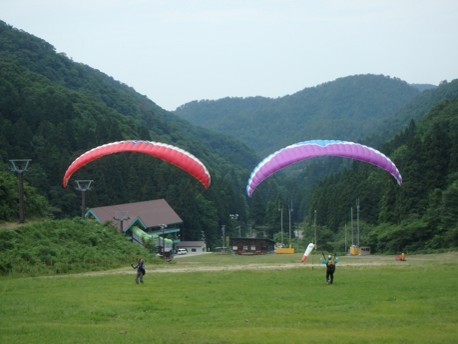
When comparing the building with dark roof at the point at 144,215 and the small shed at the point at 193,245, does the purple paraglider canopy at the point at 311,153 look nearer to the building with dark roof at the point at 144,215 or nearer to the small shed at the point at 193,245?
the building with dark roof at the point at 144,215

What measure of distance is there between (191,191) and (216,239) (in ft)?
27.4

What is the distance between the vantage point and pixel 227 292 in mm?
23391

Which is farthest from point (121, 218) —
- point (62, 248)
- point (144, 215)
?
point (62, 248)

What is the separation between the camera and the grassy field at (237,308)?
15.8 metres

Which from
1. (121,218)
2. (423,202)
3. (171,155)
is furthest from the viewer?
(121,218)

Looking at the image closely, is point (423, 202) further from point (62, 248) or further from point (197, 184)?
point (197, 184)

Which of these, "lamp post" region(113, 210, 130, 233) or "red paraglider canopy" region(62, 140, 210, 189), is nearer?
"red paraglider canopy" region(62, 140, 210, 189)

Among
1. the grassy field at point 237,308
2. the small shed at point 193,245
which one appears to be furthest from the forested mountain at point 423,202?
the grassy field at point 237,308

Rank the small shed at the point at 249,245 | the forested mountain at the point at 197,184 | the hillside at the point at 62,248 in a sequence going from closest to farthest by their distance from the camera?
1. the hillside at the point at 62,248
2. the forested mountain at the point at 197,184
3. the small shed at the point at 249,245

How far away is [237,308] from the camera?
65.7 ft

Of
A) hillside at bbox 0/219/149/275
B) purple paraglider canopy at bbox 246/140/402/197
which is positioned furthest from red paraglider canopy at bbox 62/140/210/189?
hillside at bbox 0/219/149/275

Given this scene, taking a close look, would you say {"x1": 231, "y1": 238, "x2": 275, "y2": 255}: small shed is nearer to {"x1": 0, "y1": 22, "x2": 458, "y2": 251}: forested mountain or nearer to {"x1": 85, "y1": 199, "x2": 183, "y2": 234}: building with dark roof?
{"x1": 85, "y1": 199, "x2": 183, "y2": 234}: building with dark roof

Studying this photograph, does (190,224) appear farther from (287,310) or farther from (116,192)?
(287,310)

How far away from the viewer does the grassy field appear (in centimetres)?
1577
